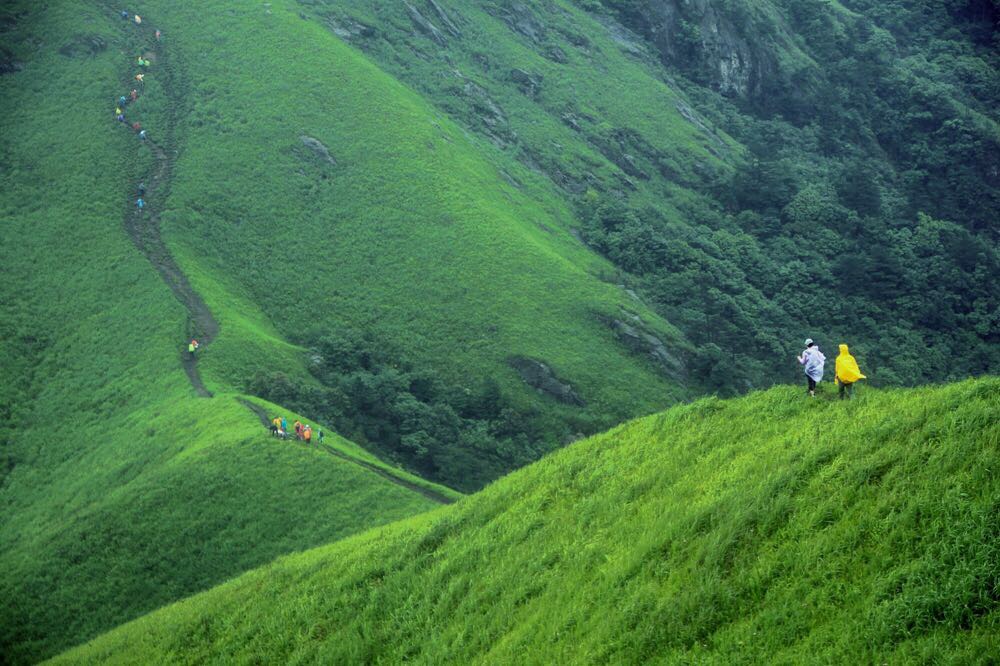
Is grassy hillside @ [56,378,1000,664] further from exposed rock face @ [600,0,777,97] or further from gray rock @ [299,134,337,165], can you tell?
exposed rock face @ [600,0,777,97]

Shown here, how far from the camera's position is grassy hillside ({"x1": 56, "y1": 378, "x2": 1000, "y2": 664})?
13250 millimetres

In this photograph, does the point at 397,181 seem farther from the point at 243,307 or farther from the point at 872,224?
the point at 872,224

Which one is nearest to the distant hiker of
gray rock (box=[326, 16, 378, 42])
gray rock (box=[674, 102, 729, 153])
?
gray rock (box=[326, 16, 378, 42])

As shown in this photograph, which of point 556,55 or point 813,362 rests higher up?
point 813,362

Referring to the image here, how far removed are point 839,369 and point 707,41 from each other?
159 metres

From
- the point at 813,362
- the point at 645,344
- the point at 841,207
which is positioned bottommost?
the point at 645,344

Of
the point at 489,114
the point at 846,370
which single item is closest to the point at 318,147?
the point at 489,114

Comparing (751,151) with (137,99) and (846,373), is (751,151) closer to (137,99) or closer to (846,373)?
(137,99)

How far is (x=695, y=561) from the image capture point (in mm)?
16156

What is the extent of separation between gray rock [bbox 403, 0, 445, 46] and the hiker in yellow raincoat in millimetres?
121409

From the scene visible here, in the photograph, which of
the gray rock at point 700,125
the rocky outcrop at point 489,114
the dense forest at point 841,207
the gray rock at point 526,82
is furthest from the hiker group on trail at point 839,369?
the gray rock at point 700,125

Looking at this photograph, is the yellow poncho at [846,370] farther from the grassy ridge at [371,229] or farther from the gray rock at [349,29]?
the gray rock at [349,29]

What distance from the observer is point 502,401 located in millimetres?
73000

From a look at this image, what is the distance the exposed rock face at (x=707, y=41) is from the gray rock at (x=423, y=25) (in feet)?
160
